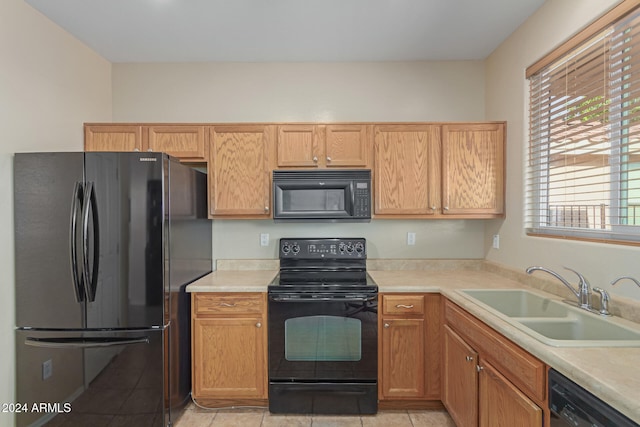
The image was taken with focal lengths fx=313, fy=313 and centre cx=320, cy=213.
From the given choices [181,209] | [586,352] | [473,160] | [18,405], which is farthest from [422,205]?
[18,405]

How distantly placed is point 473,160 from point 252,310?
6.83ft

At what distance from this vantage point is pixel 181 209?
2.21 m

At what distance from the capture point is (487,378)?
1.58 m

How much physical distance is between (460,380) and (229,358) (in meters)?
1.53

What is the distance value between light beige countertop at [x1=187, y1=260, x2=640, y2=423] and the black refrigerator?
453 millimetres

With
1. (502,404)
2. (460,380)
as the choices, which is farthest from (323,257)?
(502,404)

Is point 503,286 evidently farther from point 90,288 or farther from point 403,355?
point 90,288

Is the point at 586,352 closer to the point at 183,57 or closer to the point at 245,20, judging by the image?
the point at 245,20

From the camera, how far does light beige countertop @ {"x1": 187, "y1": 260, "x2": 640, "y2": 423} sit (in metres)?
0.95

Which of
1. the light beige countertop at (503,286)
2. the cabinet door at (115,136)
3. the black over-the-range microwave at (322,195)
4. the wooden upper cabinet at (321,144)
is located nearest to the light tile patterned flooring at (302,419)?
the light beige countertop at (503,286)

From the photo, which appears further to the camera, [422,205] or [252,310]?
[422,205]

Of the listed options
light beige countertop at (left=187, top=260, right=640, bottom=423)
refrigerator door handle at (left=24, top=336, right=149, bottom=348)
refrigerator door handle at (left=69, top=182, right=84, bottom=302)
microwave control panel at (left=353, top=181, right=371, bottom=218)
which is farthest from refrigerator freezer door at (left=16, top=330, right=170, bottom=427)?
microwave control panel at (left=353, top=181, right=371, bottom=218)

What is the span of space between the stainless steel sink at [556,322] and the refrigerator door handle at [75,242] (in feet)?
7.77

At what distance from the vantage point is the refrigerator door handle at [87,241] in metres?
1.90
